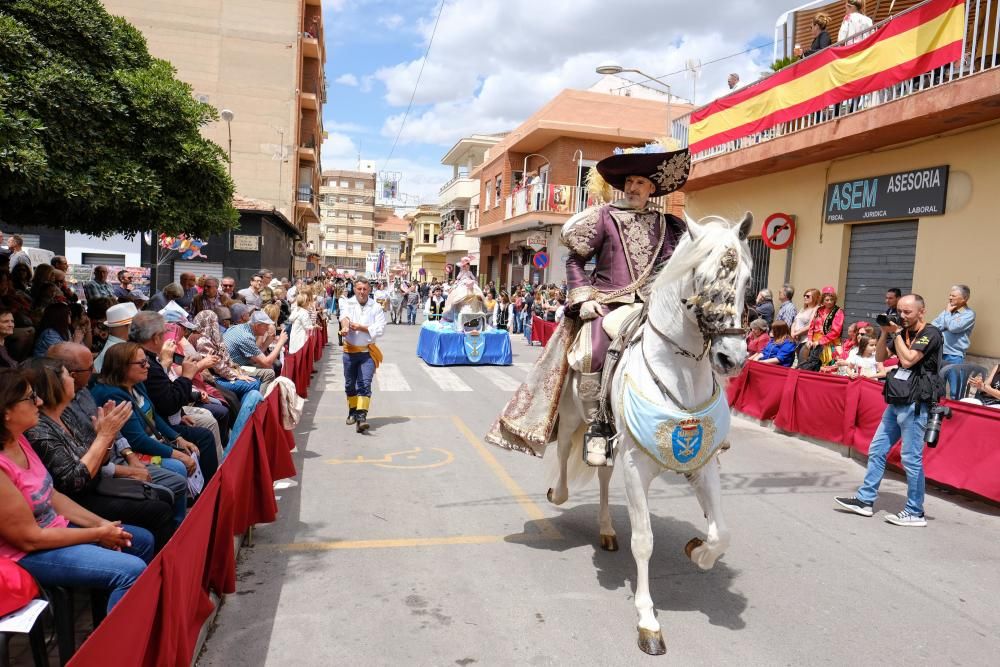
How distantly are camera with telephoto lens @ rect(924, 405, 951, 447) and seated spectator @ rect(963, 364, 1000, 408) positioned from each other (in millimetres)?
2196

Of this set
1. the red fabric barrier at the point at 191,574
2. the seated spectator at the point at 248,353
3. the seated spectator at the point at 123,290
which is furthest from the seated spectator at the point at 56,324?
the red fabric barrier at the point at 191,574

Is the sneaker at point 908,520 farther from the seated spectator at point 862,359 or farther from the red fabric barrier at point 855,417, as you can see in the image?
the seated spectator at point 862,359

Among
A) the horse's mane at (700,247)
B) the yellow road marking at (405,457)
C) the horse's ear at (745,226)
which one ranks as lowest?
A: the yellow road marking at (405,457)

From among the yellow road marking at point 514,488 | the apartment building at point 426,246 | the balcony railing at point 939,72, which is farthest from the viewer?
the apartment building at point 426,246

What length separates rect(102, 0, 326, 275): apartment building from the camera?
3412 centimetres

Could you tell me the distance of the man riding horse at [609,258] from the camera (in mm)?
4672

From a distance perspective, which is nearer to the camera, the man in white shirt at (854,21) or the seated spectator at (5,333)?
the seated spectator at (5,333)

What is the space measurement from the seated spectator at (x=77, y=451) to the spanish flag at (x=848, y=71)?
10685mm

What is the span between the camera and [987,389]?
304 inches

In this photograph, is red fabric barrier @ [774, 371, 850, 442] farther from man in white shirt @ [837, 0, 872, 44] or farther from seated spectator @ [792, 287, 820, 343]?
man in white shirt @ [837, 0, 872, 44]

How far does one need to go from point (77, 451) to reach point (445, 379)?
10308 mm

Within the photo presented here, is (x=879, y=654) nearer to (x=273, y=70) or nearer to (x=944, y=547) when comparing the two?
(x=944, y=547)

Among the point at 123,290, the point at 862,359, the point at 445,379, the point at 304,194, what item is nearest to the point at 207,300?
the point at 123,290

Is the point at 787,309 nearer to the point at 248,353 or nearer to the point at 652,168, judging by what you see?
the point at 652,168
